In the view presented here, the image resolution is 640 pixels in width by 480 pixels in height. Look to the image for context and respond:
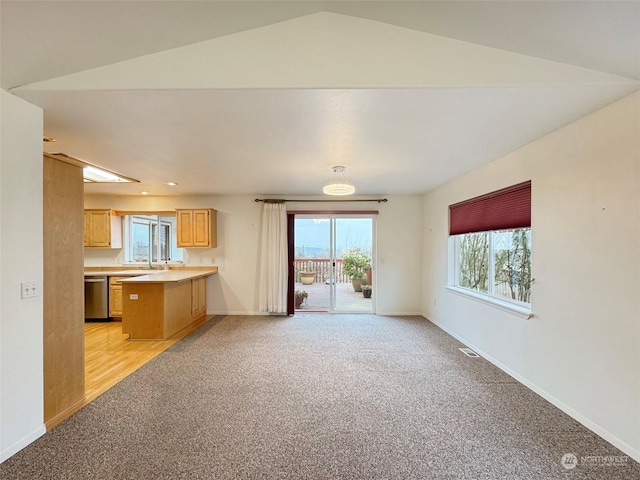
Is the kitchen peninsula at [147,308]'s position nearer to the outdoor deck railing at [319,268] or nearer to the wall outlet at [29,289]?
the wall outlet at [29,289]

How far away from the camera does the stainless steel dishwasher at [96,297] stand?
213 inches

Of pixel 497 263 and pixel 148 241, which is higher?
pixel 148 241

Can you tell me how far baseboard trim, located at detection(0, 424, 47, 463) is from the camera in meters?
1.91

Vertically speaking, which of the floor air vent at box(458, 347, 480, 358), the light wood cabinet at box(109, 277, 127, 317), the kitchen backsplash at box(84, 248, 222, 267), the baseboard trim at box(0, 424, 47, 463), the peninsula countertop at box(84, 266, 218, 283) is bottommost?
the floor air vent at box(458, 347, 480, 358)

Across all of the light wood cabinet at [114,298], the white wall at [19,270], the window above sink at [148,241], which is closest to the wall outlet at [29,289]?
the white wall at [19,270]

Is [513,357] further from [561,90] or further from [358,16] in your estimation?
[358,16]

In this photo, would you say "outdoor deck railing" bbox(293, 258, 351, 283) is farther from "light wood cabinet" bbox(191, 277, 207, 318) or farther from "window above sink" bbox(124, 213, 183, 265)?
"window above sink" bbox(124, 213, 183, 265)

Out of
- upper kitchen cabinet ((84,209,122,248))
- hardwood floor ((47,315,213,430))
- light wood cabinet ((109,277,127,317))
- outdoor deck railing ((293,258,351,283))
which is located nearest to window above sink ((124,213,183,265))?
upper kitchen cabinet ((84,209,122,248))

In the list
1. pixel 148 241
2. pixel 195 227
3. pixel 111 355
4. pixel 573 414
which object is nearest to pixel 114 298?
pixel 148 241

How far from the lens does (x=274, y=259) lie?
5.84 m

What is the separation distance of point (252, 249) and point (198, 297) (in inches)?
52.0

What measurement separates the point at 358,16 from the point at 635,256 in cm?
232

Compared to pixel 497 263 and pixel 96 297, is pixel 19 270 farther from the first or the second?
pixel 497 263

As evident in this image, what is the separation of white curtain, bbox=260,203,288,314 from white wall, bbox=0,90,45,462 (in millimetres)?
3836
